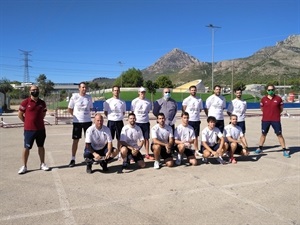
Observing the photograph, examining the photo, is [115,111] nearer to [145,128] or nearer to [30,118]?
[145,128]

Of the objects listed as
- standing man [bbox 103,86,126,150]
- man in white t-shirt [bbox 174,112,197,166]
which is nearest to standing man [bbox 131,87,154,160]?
standing man [bbox 103,86,126,150]

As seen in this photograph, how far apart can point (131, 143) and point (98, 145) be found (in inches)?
32.0

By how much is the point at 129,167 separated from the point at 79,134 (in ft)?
4.68

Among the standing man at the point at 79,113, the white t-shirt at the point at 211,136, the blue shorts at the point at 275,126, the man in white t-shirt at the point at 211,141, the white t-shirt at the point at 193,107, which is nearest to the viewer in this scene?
the standing man at the point at 79,113

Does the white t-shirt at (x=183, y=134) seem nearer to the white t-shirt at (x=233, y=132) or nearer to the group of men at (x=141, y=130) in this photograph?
the group of men at (x=141, y=130)

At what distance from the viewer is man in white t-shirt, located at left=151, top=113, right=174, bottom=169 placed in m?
6.65

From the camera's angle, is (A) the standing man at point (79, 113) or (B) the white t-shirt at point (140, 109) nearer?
(A) the standing man at point (79, 113)

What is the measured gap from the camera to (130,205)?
4449mm

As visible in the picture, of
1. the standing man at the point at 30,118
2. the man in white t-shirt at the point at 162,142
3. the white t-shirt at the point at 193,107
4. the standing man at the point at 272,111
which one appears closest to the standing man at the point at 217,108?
the white t-shirt at the point at 193,107

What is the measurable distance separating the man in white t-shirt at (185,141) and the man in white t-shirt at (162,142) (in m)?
0.21

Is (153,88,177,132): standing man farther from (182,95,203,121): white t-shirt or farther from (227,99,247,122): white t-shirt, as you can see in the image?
(227,99,247,122): white t-shirt

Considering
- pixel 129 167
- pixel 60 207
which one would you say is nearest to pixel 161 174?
pixel 129 167

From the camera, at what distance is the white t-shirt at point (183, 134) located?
7.08 metres

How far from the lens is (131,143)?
6.78m
